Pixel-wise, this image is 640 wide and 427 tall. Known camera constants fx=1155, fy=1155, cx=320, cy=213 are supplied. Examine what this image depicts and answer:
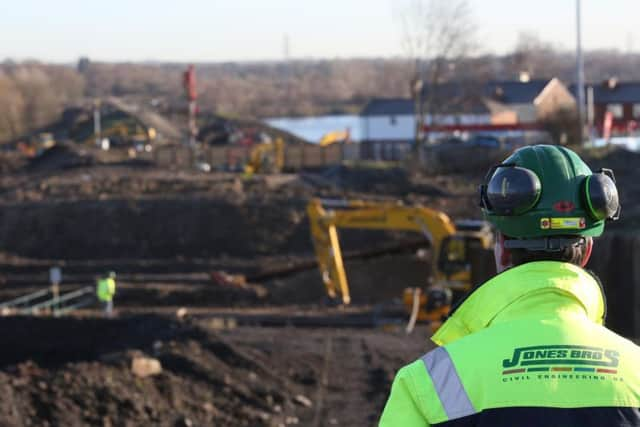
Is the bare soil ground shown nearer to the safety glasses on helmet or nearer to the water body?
the safety glasses on helmet

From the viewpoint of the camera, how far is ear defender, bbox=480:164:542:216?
250 cm

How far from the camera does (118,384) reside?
14875 millimetres

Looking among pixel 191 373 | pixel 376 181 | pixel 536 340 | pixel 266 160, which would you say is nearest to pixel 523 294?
pixel 536 340

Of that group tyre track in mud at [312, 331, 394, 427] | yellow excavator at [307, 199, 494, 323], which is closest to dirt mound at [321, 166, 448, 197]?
yellow excavator at [307, 199, 494, 323]

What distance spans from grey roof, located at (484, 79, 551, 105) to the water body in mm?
26912

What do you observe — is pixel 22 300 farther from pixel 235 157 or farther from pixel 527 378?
pixel 235 157

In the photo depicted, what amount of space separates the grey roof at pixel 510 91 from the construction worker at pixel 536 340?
199 ft

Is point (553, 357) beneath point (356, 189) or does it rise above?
above

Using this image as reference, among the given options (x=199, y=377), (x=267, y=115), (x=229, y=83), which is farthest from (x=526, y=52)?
(x=229, y=83)

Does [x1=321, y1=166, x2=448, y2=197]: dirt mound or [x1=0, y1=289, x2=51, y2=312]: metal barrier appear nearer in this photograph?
[x1=0, y1=289, x2=51, y2=312]: metal barrier

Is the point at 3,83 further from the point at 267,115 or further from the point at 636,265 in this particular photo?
the point at 636,265

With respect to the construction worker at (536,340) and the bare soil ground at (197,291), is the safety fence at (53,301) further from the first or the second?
the construction worker at (536,340)

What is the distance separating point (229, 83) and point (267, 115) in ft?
101

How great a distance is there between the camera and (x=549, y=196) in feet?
8.29
